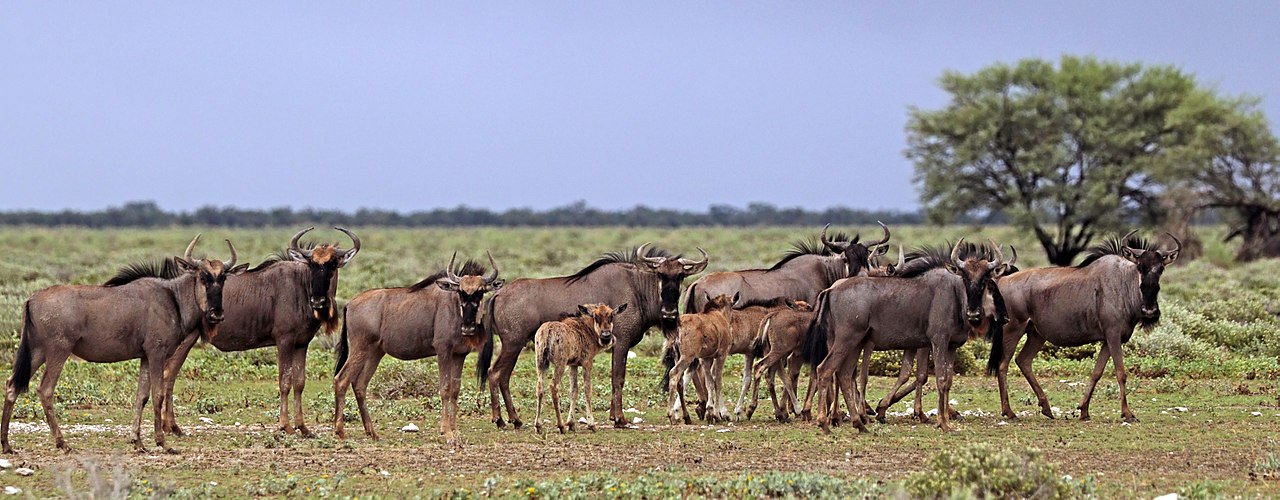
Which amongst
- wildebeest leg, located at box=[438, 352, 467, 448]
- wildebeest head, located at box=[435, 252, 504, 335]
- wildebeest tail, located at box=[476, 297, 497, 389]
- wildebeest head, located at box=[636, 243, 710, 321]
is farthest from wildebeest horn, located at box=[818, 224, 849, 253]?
wildebeest leg, located at box=[438, 352, 467, 448]

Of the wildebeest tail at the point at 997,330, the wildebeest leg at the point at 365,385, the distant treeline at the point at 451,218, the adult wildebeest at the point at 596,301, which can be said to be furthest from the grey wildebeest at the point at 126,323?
the distant treeline at the point at 451,218

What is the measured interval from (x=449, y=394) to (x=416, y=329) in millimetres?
845

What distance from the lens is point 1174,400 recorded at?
16.9 m

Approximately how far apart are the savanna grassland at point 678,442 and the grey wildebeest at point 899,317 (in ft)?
2.28

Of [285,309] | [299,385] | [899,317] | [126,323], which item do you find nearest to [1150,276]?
[899,317]

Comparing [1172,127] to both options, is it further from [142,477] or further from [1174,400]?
[142,477]

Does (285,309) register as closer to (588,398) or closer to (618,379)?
(588,398)

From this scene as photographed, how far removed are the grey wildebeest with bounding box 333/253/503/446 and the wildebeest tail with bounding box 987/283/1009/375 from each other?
533cm

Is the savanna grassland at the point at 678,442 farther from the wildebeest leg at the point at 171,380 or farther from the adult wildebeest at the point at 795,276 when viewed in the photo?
the adult wildebeest at the point at 795,276

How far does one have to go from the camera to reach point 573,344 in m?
14.3

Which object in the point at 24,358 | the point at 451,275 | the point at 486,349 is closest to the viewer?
the point at 24,358

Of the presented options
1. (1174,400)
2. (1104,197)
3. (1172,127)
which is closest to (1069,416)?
(1174,400)

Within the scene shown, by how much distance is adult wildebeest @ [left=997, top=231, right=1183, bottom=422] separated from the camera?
607 inches

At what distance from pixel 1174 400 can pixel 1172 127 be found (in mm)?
30850
